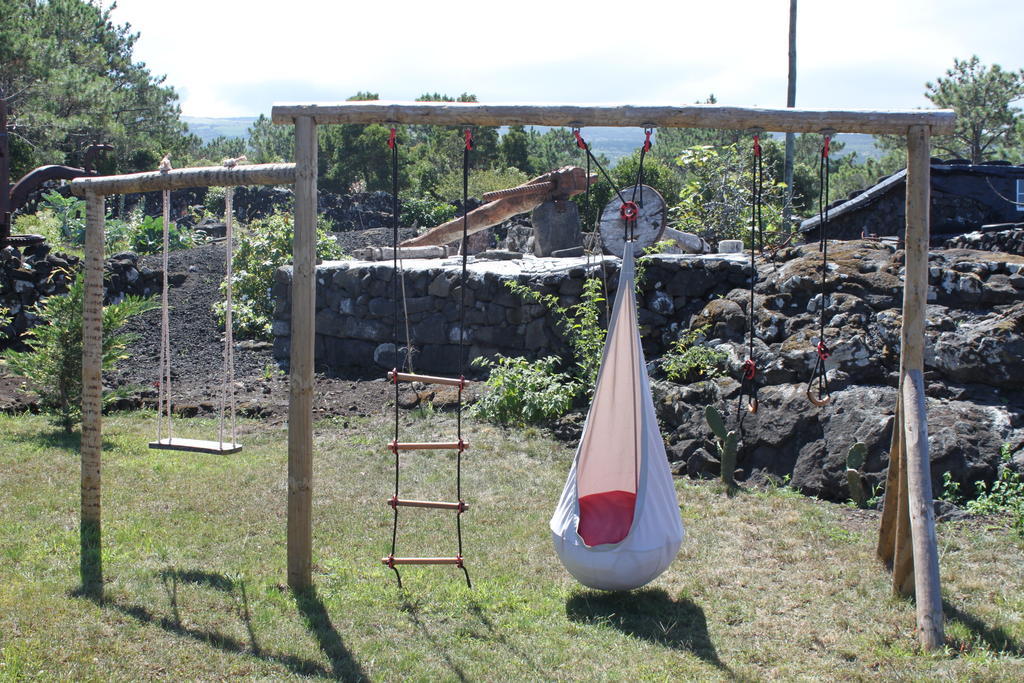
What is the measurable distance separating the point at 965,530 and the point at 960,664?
1.69m

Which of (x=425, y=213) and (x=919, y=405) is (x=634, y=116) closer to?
(x=919, y=405)

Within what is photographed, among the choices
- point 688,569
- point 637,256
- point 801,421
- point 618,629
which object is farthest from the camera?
point 637,256

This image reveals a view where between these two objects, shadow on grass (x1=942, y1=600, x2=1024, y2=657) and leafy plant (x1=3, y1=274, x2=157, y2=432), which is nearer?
shadow on grass (x1=942, y1=600, x2=1024, y2=657)

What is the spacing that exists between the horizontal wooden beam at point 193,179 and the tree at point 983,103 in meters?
35.5

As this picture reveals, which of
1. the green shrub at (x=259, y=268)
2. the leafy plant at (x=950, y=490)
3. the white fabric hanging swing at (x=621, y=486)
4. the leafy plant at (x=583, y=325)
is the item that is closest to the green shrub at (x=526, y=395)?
the leafy plant at (x=583, y=325)

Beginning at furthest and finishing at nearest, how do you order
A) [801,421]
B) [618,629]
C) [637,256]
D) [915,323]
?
[637,256] → [801,421] → [915,323] → [618,629]

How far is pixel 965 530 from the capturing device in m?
5.25

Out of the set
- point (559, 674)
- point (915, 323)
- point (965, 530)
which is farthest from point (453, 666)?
point (965, 530)

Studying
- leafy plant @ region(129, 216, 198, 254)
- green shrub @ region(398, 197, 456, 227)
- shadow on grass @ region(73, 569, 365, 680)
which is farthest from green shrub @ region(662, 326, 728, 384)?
green shrub @ region(398, 197, 456, 227)

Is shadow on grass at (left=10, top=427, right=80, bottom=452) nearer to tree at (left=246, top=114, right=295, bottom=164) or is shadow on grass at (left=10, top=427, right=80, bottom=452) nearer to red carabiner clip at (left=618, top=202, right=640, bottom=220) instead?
red carabiner clip at (left=618, top=202, right=640, bottom=220)

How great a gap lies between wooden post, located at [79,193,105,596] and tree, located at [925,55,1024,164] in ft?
117

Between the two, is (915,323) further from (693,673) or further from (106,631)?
(106,631)

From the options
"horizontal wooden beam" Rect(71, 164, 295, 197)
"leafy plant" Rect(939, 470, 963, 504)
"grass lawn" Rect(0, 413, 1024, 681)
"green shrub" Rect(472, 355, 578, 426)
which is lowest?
"grass lawn" Rect(0, 413, 1024, 681)

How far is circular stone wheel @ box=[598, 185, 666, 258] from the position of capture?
7668 mm
